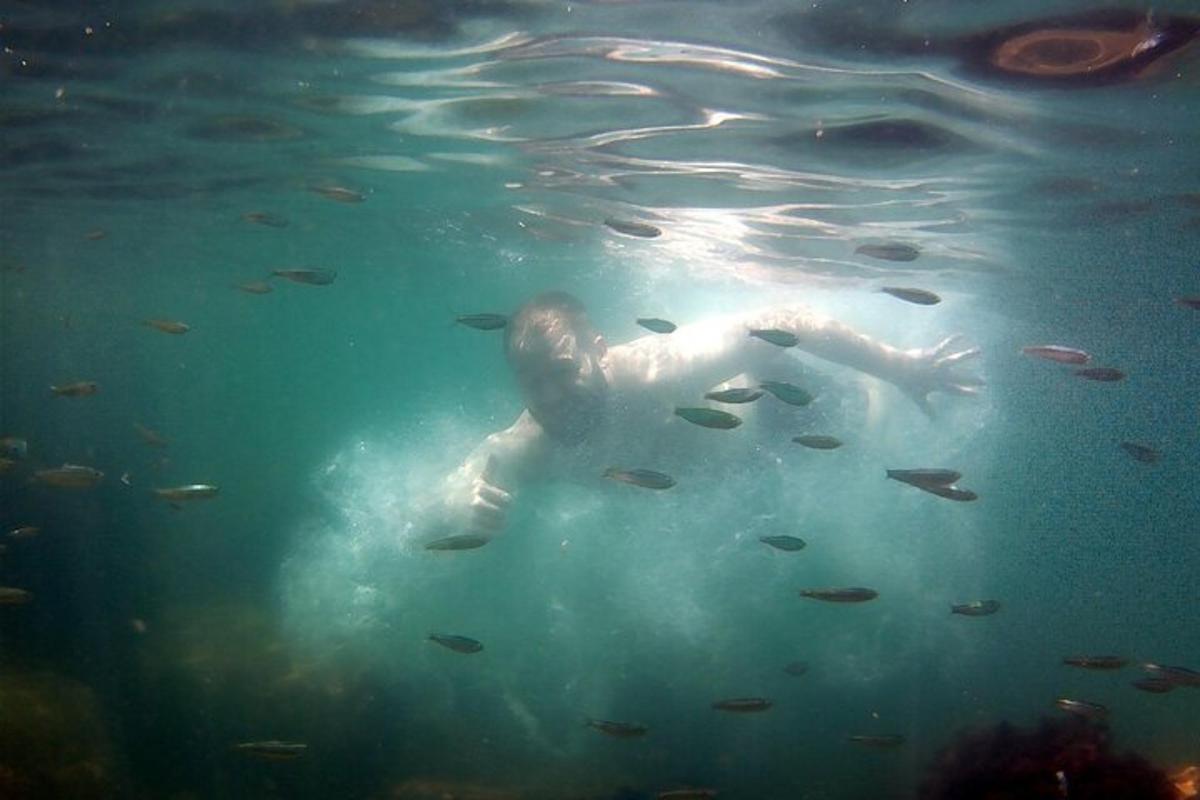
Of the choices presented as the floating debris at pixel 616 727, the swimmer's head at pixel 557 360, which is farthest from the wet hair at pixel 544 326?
the floating debris at pixel 616 727

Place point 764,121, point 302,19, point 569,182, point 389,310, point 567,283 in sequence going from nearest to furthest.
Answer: point 302,19
point 764,121
point 569,182
point 567,283
point 389,310

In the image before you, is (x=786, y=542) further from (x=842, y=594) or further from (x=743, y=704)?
(x=743, y=704)

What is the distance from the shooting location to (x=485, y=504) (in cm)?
1161

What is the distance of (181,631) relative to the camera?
16.9 meters

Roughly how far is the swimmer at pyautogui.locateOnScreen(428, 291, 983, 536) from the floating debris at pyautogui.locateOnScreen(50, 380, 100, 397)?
4.75 metres

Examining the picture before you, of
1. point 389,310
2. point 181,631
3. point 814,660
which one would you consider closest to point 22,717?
point 181,631

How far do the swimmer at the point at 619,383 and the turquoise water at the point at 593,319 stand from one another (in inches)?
22.1

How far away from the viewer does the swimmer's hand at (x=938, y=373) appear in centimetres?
1056

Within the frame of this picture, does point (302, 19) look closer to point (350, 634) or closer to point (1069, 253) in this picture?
point (350, 634)

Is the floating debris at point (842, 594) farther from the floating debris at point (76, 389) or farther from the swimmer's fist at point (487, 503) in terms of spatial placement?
the floating debris at point (76, 389)

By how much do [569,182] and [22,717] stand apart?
13.1 meters

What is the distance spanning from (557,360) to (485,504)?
3.04 metres

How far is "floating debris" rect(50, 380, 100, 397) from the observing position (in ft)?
30.2

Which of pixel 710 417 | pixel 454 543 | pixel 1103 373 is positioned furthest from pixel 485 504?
pixel 1103 373
